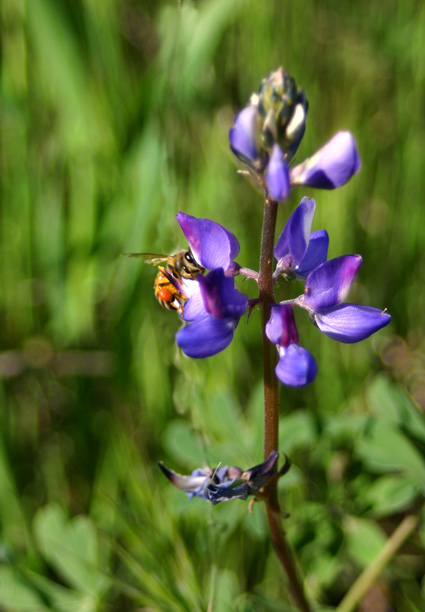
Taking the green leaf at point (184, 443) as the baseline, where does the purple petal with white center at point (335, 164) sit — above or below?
above

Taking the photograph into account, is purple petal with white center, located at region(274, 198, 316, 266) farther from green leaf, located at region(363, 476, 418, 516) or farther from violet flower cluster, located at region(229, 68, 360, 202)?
green leaf, located at region(363, 476, 418, 516)

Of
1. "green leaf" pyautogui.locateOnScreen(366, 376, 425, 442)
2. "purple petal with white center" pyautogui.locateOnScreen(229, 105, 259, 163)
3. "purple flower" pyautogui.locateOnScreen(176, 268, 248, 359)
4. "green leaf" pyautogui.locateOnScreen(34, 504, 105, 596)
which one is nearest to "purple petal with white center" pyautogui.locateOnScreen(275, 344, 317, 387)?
"purple flower" pyautogui.locateOnScreen(176, 268, 248, 359)

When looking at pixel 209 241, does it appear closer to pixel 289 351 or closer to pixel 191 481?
pixel 289 351

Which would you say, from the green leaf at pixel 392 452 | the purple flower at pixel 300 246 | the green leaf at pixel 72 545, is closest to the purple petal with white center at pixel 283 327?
the purple flower at pixel 300 246

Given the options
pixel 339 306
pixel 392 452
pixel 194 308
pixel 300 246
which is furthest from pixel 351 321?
pixel 392 452

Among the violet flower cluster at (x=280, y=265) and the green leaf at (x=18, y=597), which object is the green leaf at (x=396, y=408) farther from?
the green leaf at (x=18, y=597)

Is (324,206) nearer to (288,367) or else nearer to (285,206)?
(285,206)
